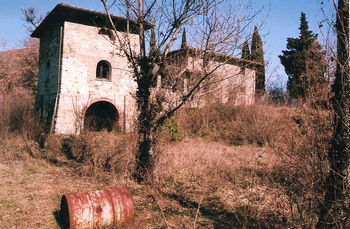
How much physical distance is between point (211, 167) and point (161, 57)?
342 centimetres

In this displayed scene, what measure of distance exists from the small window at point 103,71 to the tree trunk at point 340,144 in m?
13.2

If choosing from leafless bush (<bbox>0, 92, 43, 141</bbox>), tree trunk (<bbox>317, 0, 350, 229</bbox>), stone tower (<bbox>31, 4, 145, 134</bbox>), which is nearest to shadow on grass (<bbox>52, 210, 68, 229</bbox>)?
tree trunk (<bbox>317, 0, 350, 229</bbox>)

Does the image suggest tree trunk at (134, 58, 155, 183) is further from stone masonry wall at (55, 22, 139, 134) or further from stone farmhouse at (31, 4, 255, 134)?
stone masonry wall at (55, 22, 139, 134)

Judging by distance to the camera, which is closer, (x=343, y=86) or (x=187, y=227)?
(x=343, y=86)

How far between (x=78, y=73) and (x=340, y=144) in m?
13.2

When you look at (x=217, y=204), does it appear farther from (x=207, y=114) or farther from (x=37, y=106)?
(x=37, y=106)

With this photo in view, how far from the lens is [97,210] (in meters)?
4.44

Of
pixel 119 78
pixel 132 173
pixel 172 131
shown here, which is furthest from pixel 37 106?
pixel 132 173

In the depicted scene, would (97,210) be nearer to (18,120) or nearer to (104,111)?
(18,120)

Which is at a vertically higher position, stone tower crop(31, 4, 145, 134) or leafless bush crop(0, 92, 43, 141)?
stone tower crop(31, 4, 145, 134)

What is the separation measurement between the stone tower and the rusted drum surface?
8.57 meters

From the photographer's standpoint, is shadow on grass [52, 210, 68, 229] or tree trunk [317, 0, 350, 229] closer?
tree trunk [317, 0, 350, 229]

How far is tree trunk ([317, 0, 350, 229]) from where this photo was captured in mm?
3597

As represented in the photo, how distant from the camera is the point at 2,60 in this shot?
29.7 meters
